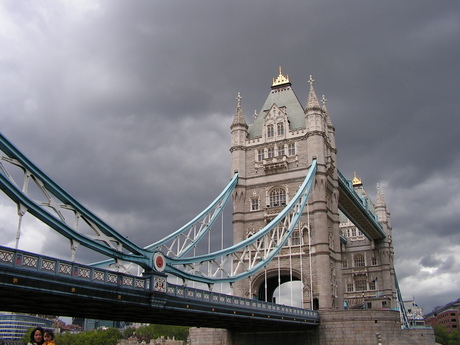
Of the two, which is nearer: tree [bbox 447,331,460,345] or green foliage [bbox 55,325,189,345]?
green foliage [bbox 55,325,189,345]

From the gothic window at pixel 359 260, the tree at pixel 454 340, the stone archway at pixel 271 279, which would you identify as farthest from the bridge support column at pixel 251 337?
the tree at pixel 454 340

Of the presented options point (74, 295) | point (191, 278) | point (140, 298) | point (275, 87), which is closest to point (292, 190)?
point (275, 87)

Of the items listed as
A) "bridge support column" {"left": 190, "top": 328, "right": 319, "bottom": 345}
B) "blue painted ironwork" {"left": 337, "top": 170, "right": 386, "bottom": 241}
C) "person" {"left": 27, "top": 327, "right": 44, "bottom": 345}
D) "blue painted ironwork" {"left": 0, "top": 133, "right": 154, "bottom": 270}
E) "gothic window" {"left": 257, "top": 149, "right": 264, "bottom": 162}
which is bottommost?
"person" {"left": 27, "top": 327, "right": 44, "bottom": 345}

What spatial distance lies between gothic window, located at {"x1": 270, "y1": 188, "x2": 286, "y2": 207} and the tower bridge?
0.34 ft

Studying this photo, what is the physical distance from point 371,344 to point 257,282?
34.5 feet

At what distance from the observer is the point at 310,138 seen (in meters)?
42.4

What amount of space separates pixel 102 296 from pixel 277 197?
2593cm

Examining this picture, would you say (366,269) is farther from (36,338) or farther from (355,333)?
(36,338)

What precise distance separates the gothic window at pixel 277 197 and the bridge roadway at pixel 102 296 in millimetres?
15047

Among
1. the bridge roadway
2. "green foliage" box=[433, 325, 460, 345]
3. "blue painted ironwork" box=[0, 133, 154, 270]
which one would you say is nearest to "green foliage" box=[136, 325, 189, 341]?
"green foliage" box=[433, 325, 460, 345]

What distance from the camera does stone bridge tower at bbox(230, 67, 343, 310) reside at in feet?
128

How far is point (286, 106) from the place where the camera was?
46281mm

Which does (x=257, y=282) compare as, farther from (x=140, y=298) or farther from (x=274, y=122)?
(x=140, y=298)

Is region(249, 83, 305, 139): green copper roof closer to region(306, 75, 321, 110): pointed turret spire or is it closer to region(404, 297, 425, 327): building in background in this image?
region(306, 75, 321, 110): pointed turret spire
